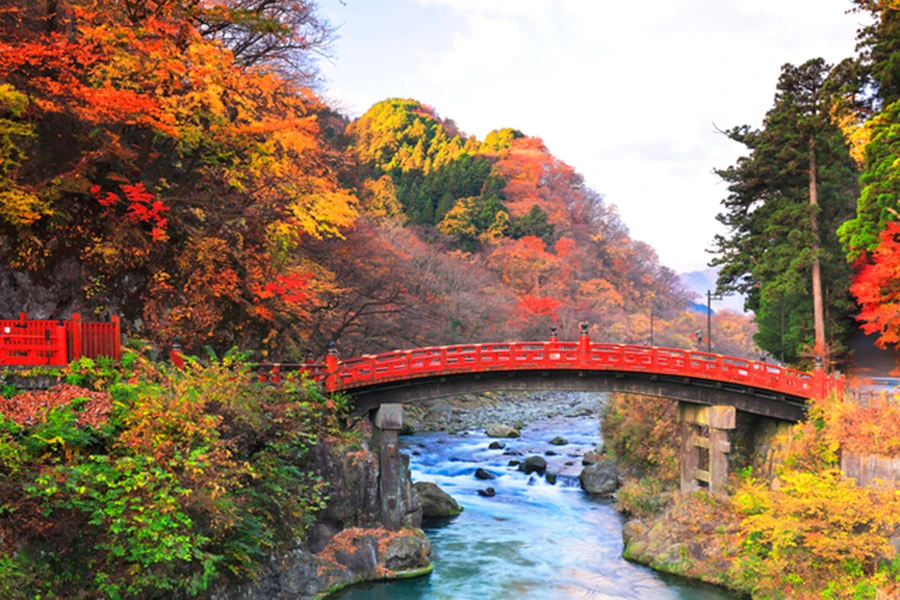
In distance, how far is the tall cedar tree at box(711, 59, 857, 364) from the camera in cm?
3052

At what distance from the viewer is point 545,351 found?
26.4m

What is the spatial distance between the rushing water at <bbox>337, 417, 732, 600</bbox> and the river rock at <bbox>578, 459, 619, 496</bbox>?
47 cm

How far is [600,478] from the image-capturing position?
3306 cm

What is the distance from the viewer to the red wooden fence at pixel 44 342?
1573 cm

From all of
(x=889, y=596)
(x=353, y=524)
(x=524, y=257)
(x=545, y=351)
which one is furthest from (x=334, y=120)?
(x=889, y=596)

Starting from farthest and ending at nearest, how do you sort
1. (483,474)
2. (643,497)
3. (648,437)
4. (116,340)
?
(483,474) < (648,437) < (643,497) < (116,340)

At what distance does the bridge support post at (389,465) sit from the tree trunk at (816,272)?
17.3 m

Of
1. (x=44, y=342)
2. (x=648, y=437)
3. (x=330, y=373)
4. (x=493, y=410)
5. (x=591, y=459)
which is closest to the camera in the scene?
(x=44, y=342)

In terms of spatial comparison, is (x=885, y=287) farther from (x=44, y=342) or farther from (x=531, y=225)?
(x=531, y=225)

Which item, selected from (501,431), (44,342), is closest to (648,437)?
(501,431)

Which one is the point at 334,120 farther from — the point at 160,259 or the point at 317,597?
the point at 317,597

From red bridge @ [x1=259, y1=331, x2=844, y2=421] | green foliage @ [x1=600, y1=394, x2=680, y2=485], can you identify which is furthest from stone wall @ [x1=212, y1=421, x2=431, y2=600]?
green foliage @ [x1=600, y1=394, x2=680, y2=485]

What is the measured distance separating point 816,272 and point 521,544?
52.5 ft

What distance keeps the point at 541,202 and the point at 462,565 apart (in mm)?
56383
